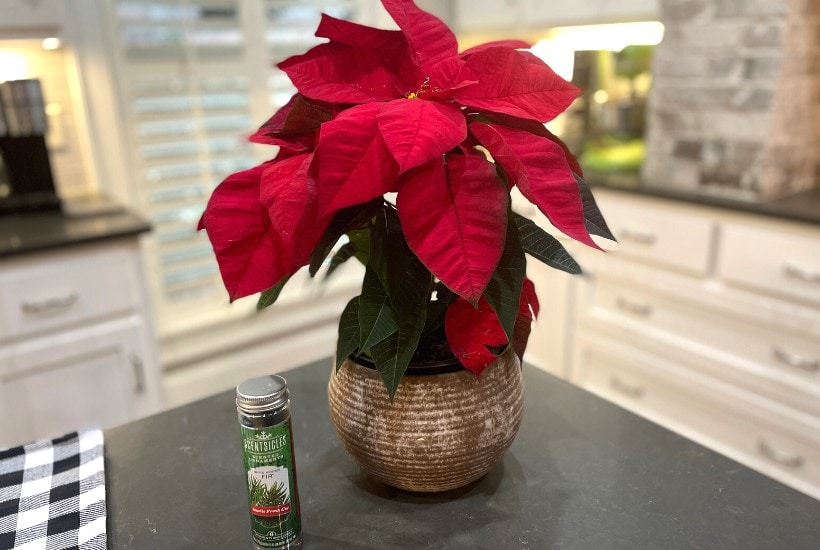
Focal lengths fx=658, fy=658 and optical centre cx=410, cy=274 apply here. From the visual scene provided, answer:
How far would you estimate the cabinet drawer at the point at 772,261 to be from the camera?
163 cm

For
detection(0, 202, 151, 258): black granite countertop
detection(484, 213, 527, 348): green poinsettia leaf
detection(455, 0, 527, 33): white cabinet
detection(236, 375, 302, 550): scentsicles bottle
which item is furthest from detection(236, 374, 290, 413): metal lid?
detection(455, 0, 527, 33): white cabinet

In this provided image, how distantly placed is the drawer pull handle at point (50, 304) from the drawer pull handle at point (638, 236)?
157cm

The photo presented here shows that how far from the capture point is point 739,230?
1757mm

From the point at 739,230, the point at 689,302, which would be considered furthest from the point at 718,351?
the point at 739,230

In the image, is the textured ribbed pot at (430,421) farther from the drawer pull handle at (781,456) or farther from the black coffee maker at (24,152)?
the black coffee maker at (24,152)

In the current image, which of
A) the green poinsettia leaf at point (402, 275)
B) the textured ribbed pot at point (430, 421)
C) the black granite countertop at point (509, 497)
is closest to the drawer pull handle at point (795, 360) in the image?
the black granite countertop at point (509, 497)

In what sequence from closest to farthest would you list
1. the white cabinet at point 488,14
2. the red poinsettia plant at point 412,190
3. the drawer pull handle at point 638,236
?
the red poinsettia plant at point 412,190 → the drawer pull handle at point 638,236 → the white cabinet at point 488,14

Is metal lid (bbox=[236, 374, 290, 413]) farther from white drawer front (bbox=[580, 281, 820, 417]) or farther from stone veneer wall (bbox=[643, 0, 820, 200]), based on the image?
stone veneer wall (bbox=[643, 0, 820, 200])

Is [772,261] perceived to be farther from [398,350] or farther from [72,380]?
[72,380]

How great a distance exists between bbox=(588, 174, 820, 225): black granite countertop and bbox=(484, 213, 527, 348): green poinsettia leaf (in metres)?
1.29

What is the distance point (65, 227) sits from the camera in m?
1.75

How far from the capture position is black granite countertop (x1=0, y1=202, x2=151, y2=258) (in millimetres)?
1621

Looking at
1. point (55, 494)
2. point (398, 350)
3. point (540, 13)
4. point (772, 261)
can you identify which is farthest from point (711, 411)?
point (55, 494)

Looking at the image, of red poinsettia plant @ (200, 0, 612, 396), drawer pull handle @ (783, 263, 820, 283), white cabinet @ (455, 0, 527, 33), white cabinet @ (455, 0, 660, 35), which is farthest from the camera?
white cabinet @ (455, 0, 527, 33)
